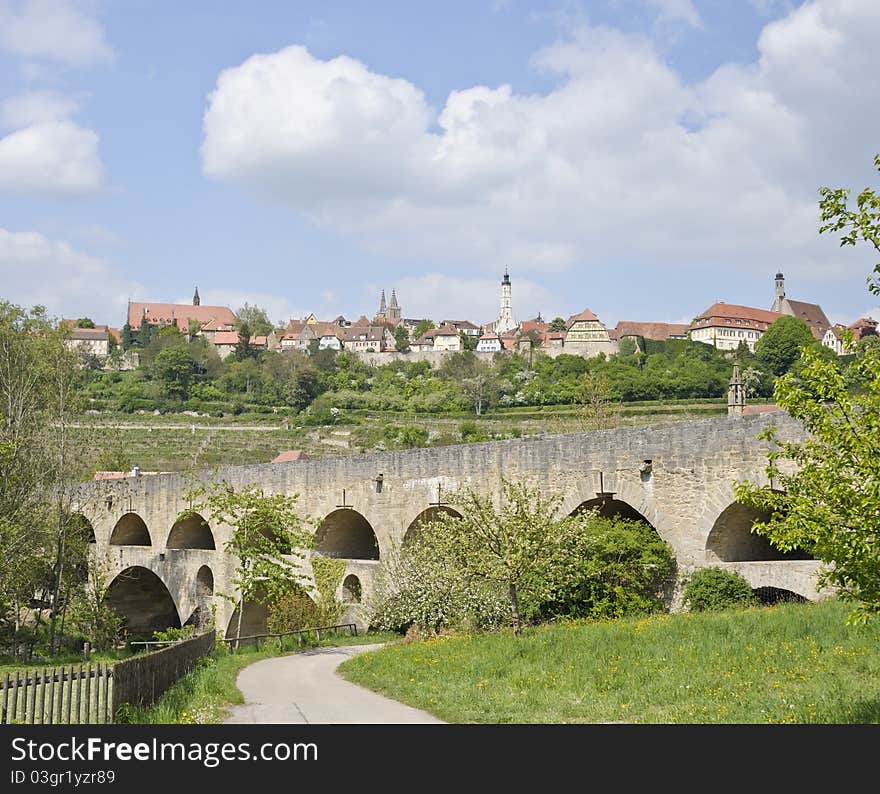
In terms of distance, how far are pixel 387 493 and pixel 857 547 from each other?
59.4ft

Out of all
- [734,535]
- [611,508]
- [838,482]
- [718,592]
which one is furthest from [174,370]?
[838,482]

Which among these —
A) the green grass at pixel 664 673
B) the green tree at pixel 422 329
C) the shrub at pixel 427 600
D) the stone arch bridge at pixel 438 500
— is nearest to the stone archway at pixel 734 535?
the stone arch bridge at pixel 438 500

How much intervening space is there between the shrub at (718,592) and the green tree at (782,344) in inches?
3446

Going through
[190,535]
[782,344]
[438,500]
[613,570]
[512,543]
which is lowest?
[190,535]

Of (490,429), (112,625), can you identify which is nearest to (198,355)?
(490,429)

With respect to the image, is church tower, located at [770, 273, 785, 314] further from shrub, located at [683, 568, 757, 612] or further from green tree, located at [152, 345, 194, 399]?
shrub, located at [683, 568, 757, 612]

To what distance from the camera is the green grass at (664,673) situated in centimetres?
984

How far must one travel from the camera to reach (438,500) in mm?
23562

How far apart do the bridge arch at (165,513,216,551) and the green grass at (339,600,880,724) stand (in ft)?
72.7

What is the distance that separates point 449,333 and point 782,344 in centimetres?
6050

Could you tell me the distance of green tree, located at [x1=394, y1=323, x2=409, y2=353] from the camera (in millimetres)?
144275

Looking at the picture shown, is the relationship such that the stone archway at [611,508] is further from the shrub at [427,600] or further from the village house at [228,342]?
the village house at [228,342]

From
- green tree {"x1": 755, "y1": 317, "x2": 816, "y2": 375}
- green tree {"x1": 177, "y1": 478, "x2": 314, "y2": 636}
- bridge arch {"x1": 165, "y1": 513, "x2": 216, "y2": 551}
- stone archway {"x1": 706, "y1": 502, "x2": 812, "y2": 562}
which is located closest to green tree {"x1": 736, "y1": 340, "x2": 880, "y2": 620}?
stone archway {"x1": 706, "y1": 502, "x2": 812, "y2": 562}

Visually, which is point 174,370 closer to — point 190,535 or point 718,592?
point 190,535
